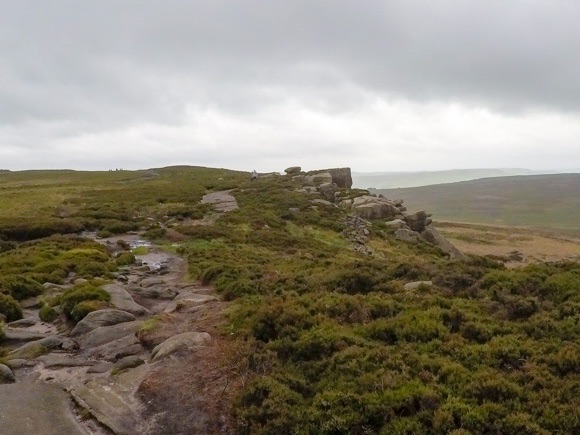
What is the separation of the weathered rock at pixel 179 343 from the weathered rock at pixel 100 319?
3.05m

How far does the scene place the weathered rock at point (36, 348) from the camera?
476 inches

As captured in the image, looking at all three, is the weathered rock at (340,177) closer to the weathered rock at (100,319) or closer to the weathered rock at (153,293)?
the weathered rock at (153,293)

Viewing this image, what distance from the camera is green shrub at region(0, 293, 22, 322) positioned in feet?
49.7

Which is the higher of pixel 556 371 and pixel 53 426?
pixel 556 371

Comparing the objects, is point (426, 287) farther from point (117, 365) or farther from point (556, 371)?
point (117, 365)

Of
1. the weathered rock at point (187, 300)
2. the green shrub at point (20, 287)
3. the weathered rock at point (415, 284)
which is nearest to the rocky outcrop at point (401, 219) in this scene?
the weathered rock at point (415, 284)

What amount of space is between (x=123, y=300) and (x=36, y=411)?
23.4 feet

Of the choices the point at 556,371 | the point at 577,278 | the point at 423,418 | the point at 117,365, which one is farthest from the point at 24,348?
the point at 577,278

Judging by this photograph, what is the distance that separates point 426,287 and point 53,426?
1022 cm

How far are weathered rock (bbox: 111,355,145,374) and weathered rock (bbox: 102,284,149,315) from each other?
13.9 feet

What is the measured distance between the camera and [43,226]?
3102cm

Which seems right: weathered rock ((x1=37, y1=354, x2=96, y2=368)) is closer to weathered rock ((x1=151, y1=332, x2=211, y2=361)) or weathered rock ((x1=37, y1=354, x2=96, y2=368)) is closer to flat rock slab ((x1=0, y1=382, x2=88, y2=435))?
flat rock slab ((x1=0, y1=382, x2=88, y2=435))

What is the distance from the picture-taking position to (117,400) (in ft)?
32.0

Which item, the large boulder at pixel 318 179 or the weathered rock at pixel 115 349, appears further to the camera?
the large boulder at pixel 318 179
